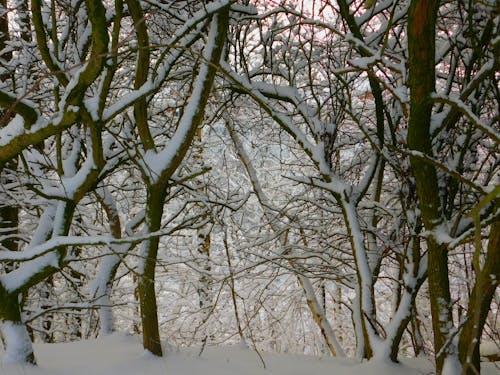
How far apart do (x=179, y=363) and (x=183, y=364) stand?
0.13ft

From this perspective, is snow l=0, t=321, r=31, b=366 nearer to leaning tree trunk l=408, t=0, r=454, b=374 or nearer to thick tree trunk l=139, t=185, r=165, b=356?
thick tree trunk l=139, t=185, r=165, b=356

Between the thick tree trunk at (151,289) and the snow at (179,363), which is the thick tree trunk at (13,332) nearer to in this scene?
the snow at (179,363)

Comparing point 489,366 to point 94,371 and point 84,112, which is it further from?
point 84,112

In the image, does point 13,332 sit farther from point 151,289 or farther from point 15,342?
point 151,289

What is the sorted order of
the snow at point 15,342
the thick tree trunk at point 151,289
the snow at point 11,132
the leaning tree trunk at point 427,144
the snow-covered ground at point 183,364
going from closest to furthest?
the leaning tree trunk at point 427,144 → the snow at point 11,132 → the snow at point 15,342 → the snow-covered ground at point 183,364 → the thick tree trunk at point 151,289

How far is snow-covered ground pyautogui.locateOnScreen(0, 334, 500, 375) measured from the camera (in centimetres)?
351

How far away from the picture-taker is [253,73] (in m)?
5.30

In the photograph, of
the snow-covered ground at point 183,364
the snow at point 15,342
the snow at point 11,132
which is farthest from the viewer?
the snow-covered ground at point 183,364

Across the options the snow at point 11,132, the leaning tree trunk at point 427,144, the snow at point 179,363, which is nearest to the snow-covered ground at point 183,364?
the snow at point 179,363

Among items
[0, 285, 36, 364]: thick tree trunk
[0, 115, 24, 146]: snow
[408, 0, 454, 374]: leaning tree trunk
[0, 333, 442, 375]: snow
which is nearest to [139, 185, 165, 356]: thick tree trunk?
[0, 333, 442, 375]: snow

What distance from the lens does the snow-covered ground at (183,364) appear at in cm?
351

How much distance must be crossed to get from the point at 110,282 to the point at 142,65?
2.71 metres

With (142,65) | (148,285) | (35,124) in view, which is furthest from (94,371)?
(142,65)

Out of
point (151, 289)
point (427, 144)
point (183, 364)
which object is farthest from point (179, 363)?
point (427, 144)
